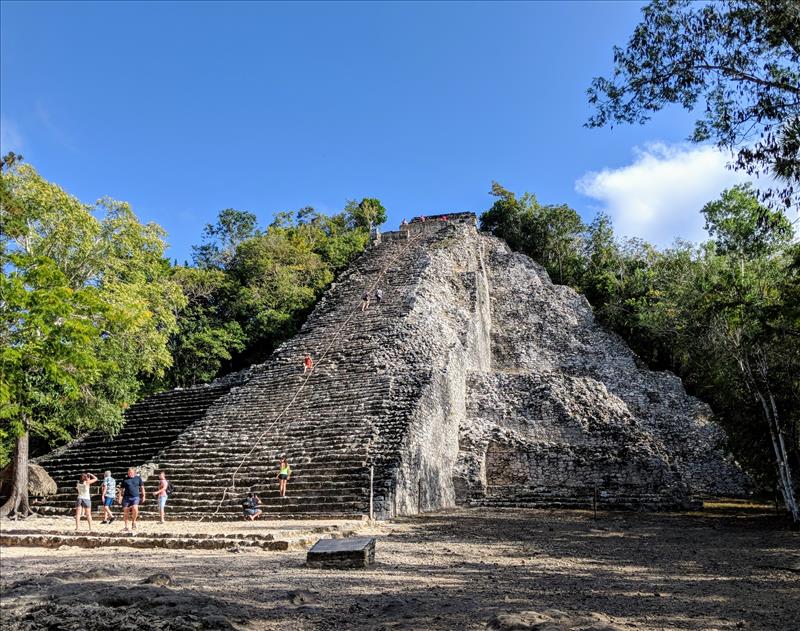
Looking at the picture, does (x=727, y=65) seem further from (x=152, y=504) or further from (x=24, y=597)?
(x=152, y=504)

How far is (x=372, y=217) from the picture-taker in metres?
38.8

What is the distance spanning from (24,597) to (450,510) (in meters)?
10.5

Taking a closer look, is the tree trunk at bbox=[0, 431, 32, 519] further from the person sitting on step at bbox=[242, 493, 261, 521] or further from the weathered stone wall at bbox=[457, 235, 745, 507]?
the weathered stone wall at bbox=[457, 235, 745, 507]

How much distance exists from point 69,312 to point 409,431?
6574mm

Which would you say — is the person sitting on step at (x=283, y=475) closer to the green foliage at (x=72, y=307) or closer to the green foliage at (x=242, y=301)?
the green foliage at (x=72, y=307)

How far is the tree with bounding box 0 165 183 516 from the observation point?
364 inches

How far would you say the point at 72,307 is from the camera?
1005cm

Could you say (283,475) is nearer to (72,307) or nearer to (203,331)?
(72,307)

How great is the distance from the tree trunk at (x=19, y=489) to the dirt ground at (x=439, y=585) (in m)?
4.22

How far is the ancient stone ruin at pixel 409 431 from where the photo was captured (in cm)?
1180

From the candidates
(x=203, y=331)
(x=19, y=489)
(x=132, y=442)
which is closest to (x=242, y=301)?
(x=203, y=331)

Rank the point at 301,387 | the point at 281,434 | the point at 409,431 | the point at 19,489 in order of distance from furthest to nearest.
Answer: the point at 301,387 → the point at 281,434 → the point at 409,431 → the point at 19,489

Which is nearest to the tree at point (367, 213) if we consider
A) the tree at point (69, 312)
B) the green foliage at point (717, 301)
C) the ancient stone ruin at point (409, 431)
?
the green foliage at point (717, 301)

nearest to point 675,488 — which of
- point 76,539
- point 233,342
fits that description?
point 76,539
